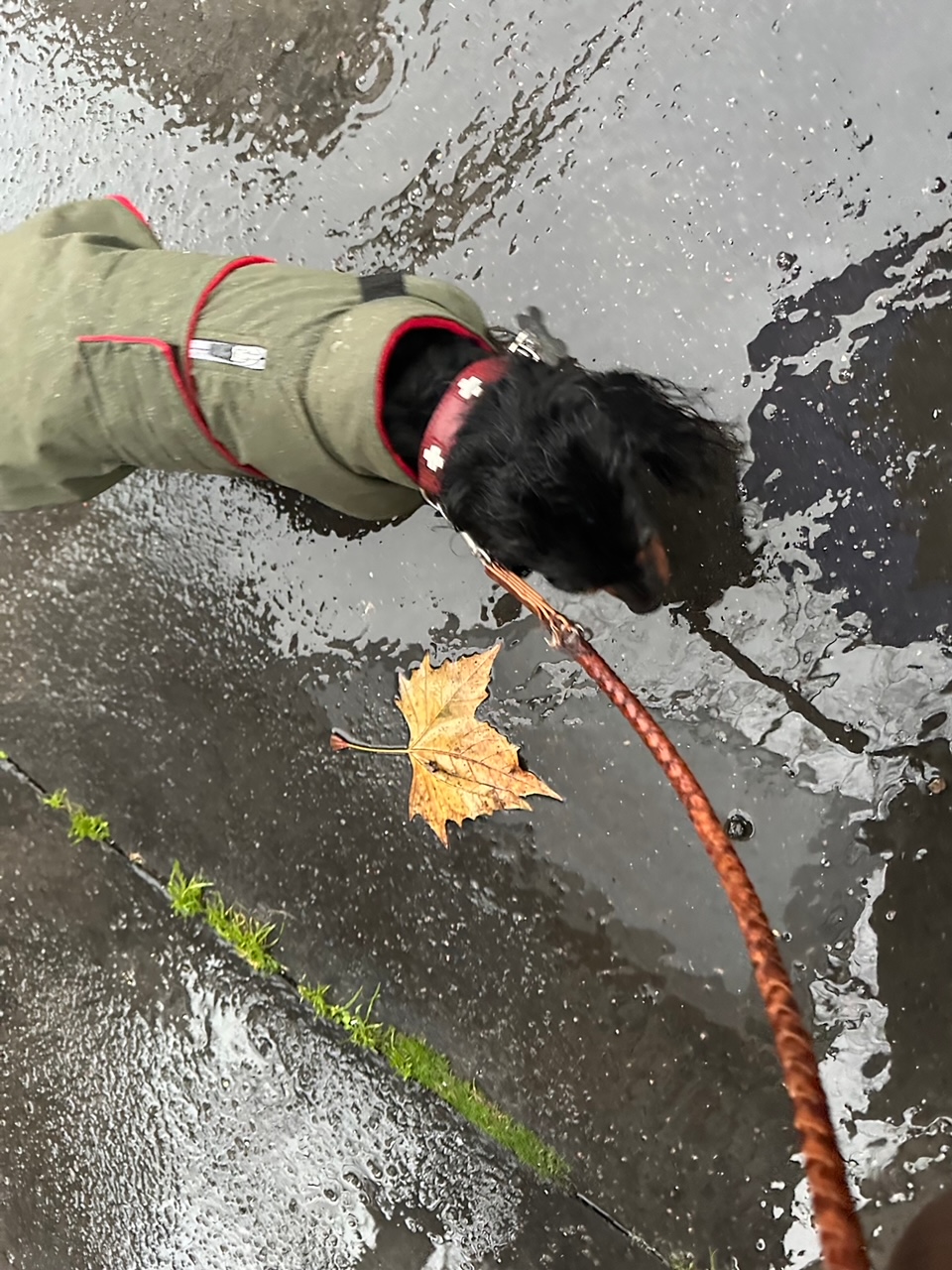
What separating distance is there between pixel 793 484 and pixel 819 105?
75cm

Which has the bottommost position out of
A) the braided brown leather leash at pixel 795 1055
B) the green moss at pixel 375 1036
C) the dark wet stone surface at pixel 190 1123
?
the dark wet stone surface at pixel 190 1123

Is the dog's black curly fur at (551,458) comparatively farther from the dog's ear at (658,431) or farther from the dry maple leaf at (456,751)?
the dry maple leaf at (456,751)

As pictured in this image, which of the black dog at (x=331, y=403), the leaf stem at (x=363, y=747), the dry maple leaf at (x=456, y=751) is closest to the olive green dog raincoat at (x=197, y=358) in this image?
the black dog at (x=331, y=403)

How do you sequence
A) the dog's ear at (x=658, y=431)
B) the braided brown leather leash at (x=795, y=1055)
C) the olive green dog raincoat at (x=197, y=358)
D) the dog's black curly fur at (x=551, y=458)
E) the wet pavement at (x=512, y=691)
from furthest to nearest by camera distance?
the wet pavement at (x=512, y=691) → the olive green dog raincoat at (x=197, y=358) → the dog's ear at (x=658, y=431) → the dog's black curly fur at (x=551, y=458) → the braided brown leather leash at (x=795, y=1055)

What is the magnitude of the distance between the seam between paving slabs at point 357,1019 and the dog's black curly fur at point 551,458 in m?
1.14

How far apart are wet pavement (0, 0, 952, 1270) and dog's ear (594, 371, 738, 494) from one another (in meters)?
0.34

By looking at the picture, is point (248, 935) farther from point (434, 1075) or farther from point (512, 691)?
point (512, 691)

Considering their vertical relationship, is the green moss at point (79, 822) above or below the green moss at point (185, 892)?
below

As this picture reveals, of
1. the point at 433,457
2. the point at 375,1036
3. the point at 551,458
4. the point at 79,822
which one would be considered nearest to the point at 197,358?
the point at 433,457

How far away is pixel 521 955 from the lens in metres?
1.96

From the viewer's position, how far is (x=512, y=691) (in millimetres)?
1975

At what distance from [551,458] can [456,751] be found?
916 mm

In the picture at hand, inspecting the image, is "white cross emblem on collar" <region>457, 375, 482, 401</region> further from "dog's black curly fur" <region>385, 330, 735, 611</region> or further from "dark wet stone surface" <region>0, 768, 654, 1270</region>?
"dark wet stone surface" <region>0, 768, 654, 1270</region>

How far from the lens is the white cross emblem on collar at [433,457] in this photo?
135 cm
